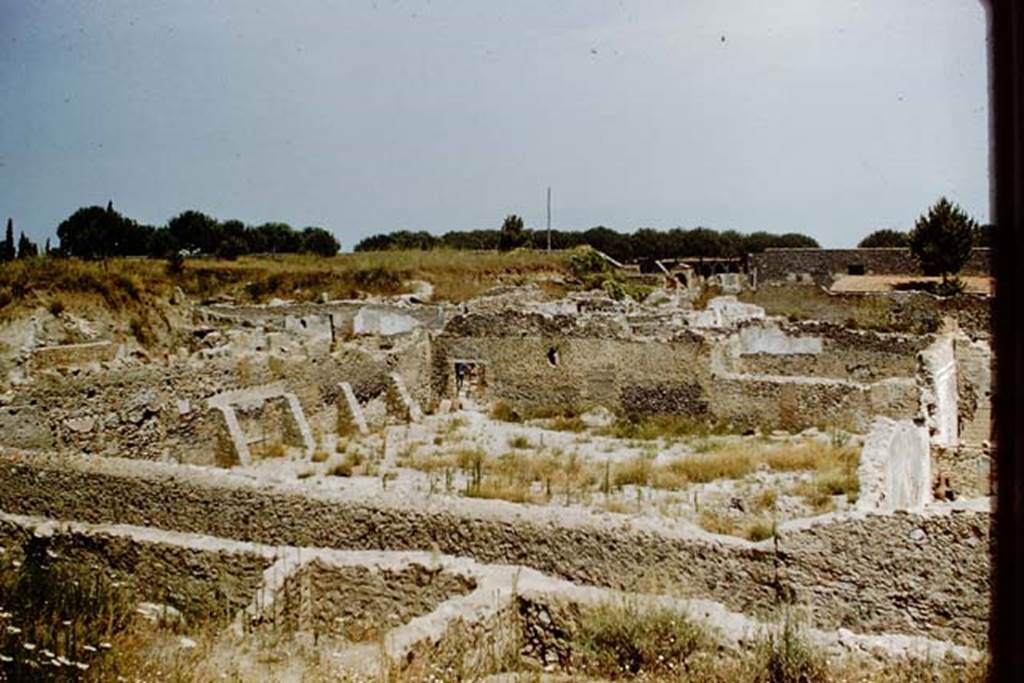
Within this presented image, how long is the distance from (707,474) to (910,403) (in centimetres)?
444

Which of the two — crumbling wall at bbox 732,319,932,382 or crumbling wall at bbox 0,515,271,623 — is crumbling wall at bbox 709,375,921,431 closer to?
crumbling wall at bbox 732,319,932,382

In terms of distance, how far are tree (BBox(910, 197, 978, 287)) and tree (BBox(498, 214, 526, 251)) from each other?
20963mm

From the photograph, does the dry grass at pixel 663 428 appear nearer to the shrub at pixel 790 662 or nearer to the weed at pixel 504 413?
the weed at pixel 504 413

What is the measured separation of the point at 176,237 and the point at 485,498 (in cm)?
4359

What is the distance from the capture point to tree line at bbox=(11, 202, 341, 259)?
33.1 m

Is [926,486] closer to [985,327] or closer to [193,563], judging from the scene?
[193,563]

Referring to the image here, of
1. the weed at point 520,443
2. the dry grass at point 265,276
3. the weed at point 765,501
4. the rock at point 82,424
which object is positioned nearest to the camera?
the weed at point 765,501

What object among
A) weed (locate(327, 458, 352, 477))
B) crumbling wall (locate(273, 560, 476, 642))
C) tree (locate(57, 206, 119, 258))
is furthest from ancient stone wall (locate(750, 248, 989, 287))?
crumbling wall (locate(273, 560, 476, 642))

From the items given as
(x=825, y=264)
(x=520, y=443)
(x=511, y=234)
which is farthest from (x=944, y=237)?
(x=520, y=443)

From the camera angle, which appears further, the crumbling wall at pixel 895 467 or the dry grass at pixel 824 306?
the dry grass at pixel 824 306

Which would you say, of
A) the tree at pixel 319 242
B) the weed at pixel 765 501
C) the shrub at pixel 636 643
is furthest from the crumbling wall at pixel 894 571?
the tree at pixel 319 242

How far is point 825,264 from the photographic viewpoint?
46.7 meters

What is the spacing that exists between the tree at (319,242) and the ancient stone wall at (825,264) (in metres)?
24.1

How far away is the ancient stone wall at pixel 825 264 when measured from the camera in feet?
147
